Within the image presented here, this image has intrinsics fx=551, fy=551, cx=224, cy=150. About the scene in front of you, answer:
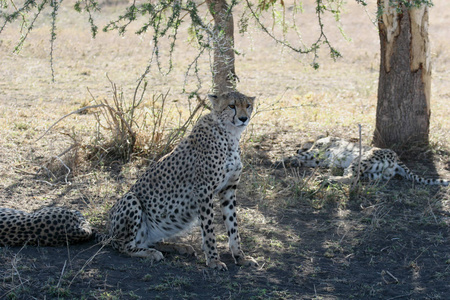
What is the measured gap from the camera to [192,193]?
158 inches

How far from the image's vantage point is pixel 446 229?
15.1 ft

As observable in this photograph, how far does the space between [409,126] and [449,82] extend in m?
5.37

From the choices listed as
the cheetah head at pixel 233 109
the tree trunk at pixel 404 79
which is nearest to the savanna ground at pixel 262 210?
the tree trunk at pixel 404 79

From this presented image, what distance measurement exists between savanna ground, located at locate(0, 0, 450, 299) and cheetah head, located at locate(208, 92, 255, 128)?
101 cm

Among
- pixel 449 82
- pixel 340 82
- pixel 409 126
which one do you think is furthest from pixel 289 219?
pixel 449 82

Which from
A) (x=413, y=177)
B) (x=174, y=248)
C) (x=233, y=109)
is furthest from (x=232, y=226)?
(x=413, y=177)

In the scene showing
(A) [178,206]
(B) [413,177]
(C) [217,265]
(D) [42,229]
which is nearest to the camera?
(C) [217,265]

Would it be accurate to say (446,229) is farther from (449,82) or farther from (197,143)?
(449,82)

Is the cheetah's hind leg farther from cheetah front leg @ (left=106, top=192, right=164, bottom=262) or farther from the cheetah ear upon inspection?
the cheetah ear

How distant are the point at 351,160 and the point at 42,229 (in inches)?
144

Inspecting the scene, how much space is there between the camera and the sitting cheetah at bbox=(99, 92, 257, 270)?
12.8ft

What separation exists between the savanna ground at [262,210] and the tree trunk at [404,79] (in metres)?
0.35

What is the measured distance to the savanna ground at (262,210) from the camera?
3.51 m

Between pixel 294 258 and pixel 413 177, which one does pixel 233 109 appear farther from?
pixel 413 177
